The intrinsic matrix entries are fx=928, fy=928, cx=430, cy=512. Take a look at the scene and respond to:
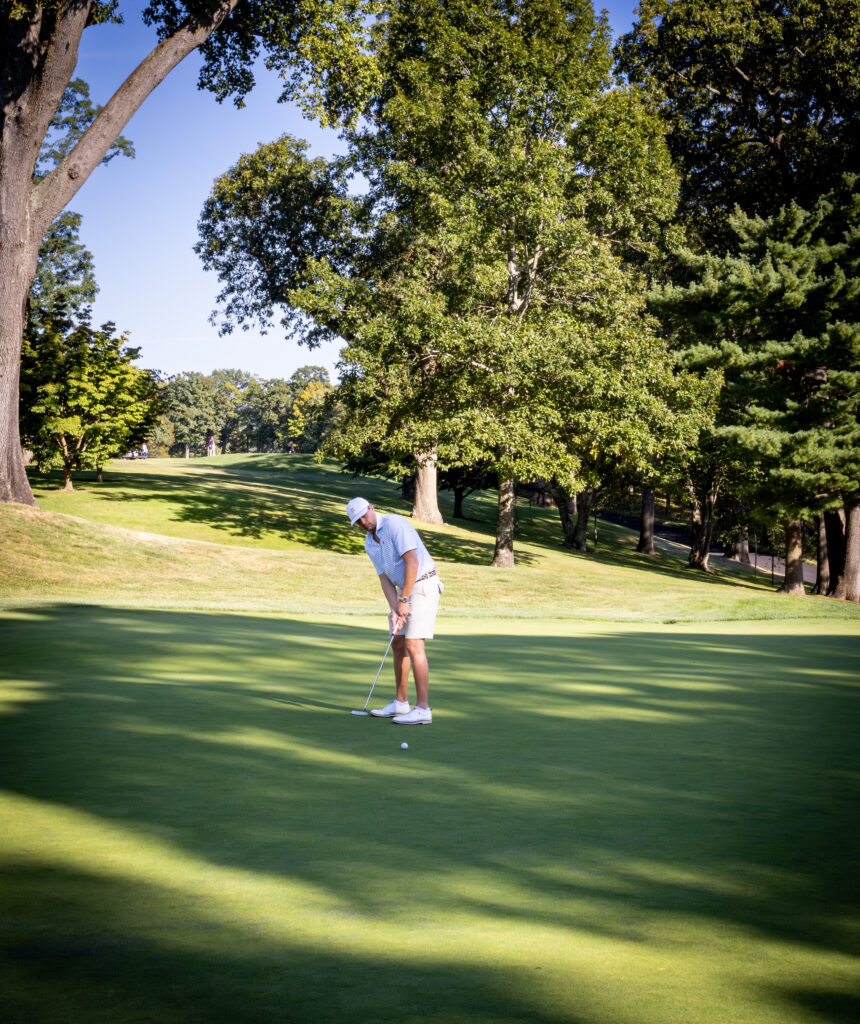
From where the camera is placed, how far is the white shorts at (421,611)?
8.09m

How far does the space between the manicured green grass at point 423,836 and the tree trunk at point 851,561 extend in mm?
25079

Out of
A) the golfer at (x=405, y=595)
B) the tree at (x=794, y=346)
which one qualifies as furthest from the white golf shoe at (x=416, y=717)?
the tree at (x=794, y=346)

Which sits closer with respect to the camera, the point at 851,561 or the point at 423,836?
the point at 423,836

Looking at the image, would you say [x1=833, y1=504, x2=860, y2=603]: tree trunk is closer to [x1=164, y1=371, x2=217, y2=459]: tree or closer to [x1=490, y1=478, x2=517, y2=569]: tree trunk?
[x1=490, y1=478, x2=517, y2=569]: tree trunk

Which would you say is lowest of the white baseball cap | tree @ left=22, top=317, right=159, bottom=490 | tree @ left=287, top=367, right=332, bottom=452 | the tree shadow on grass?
the tree shadow on grass

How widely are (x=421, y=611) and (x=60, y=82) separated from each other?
2151 centimetres

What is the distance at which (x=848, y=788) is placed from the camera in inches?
235

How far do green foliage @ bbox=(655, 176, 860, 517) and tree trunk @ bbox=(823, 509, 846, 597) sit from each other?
2.82 m

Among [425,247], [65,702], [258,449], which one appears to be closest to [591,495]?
[425,247]

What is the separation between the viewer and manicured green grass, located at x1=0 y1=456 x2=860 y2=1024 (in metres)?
3.05

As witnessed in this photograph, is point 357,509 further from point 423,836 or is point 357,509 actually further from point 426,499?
point 426,499

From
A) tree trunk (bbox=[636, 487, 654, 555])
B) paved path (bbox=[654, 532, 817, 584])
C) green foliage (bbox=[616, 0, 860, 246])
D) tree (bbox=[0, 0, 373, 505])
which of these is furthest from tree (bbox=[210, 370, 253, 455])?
tree (bbox=[0, 0, 373, 505])

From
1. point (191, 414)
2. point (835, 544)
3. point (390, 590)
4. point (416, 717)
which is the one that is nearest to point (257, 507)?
point (835, 544)

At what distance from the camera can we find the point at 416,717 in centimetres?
791
